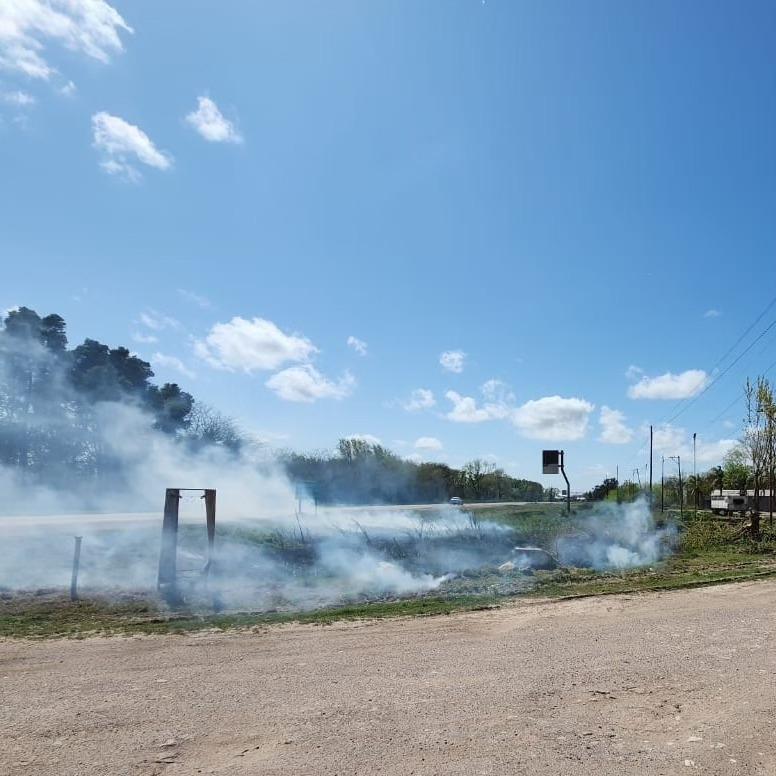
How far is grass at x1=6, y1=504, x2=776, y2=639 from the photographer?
372 inches

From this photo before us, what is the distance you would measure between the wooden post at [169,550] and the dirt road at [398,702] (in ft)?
12.7

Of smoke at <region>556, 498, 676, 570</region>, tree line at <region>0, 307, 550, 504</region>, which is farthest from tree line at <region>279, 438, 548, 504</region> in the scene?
smoke at <region>556, 498, 676, 570</region>

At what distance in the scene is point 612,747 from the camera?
15.8 feet

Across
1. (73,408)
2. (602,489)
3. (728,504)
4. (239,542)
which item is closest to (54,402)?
(73,408)

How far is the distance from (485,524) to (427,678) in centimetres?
2252

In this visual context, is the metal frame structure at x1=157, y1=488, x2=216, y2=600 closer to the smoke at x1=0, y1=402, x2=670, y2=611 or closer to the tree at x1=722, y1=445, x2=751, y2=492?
the smoke at x1=0, y1=402, x2=670, y2=611

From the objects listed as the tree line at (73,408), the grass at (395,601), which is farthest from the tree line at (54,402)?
the grass at (395,601)

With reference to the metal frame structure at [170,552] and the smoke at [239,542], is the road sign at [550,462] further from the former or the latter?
the metal frame structure at [170,552]

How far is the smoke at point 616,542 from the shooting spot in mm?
20594

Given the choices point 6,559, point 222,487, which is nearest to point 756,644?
point 6,559

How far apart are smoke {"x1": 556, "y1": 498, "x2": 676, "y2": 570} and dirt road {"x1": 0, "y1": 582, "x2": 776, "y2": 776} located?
38.6 feet

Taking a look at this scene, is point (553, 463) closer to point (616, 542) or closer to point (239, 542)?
point (616, 542)

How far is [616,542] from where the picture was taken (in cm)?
2569

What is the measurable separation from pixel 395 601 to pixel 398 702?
260 inches
